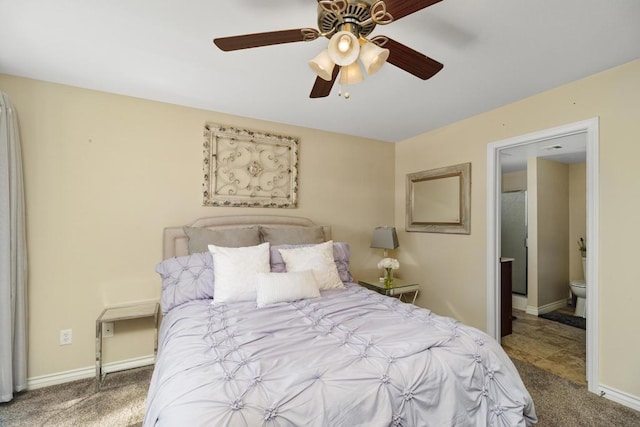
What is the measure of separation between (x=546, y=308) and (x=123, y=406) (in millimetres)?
5044

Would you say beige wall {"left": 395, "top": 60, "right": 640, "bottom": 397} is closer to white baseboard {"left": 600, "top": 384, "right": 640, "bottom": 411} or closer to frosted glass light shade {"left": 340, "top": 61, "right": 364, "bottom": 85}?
white baseboard {"left": 600, "top": 384, "right": 640, "bottom": 411}

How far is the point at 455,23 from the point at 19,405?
369cm

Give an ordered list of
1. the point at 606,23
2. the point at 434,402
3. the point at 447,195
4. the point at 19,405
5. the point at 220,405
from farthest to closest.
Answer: the point at 447,195 < the point at 19,405 < the point at 606,23 < the point at 434,402 < the point at 220,405

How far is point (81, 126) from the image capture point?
247 cm

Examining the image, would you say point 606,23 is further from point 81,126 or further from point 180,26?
point 81,126

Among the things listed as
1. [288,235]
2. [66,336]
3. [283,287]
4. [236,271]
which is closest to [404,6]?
[283,287]

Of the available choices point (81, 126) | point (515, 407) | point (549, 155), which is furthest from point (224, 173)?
point (549, 155)

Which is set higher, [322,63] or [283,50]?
[283,50]

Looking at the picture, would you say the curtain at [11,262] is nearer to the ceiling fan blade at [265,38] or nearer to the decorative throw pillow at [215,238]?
the decorative throw pillow at [215,238]

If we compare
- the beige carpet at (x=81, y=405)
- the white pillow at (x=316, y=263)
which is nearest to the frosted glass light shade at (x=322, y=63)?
the white pillow at (x=316, y=263)

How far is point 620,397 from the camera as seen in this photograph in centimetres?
210

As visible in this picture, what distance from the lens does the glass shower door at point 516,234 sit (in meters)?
4.50

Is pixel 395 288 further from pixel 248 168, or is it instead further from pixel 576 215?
pixel 576 215

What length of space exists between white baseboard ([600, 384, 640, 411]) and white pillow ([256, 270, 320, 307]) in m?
2.17
